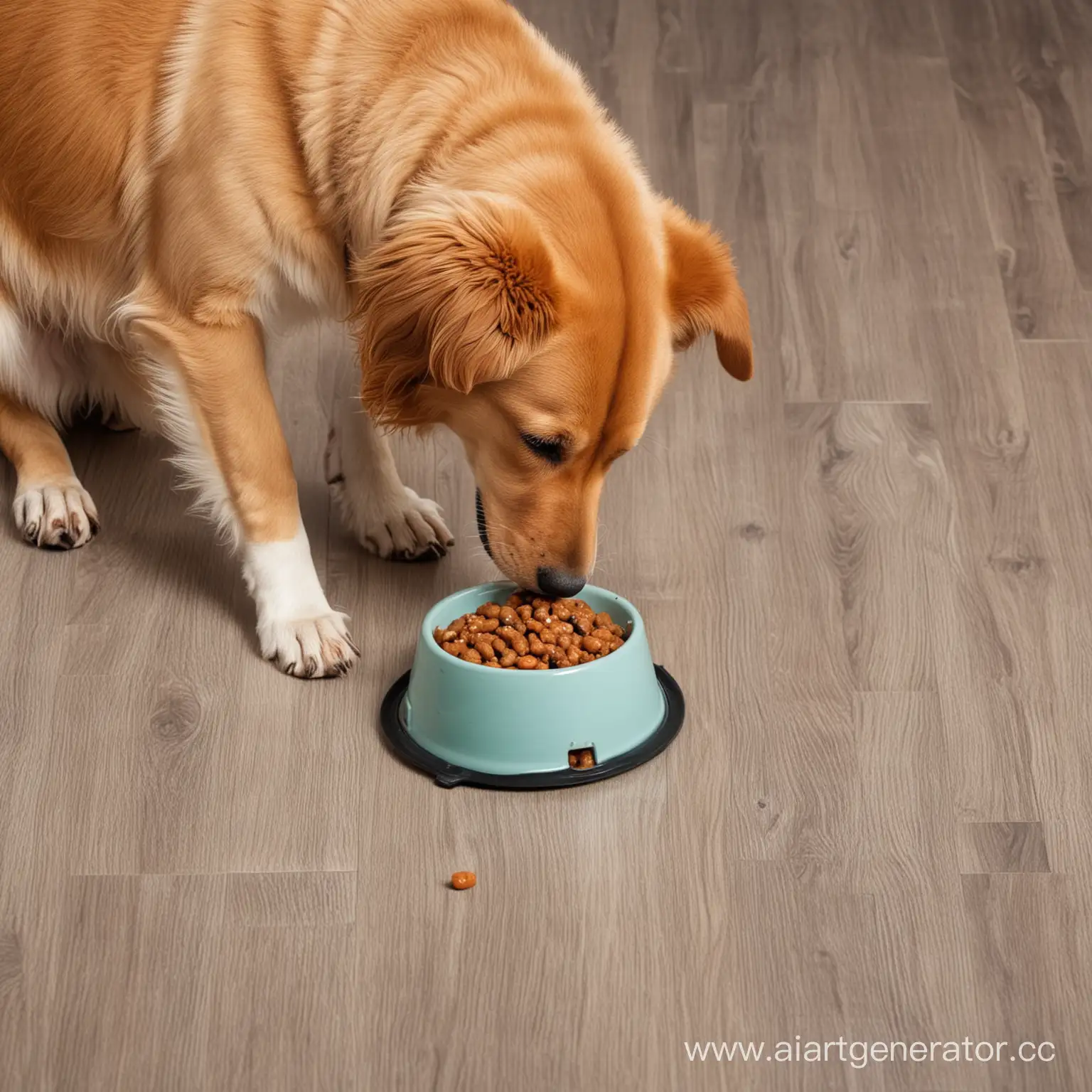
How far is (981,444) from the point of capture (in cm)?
290

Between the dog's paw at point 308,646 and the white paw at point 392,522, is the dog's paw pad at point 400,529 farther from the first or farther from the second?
the dog's paw at point 308,646

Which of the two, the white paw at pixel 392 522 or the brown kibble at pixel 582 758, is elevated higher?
the brown kibble at pixel 582 758

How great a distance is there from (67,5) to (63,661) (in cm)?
106

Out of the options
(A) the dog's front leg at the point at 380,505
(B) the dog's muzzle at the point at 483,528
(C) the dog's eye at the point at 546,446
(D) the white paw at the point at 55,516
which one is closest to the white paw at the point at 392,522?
(A) the dog's front leg at the point at 380,505

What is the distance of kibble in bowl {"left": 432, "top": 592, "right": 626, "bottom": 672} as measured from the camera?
2.14m

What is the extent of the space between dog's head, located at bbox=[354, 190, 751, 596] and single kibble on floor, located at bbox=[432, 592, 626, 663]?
0.15ft

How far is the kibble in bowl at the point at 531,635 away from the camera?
2.14 meters

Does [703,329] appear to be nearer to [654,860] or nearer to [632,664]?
[632,664]

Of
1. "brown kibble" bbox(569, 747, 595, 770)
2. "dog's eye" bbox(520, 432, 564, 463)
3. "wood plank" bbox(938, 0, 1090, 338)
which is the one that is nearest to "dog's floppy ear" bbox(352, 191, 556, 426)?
"dog's eye" bbox(520, 432, 564, 463)

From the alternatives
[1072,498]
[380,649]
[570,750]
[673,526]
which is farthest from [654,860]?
[1072,498]

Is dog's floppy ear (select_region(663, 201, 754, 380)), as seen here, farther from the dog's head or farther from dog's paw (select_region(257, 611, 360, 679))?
dog's paw (select_region(257, 611, 360, 679))

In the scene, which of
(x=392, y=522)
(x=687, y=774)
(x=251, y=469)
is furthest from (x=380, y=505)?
(x=687, y=774)

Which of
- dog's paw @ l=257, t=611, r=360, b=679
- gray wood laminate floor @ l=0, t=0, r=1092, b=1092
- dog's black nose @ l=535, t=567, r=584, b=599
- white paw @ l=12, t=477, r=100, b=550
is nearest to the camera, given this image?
gray wood laminate floor @ l=0, t=0, r=1092, b=1092

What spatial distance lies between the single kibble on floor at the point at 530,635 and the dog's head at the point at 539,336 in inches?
1.8
